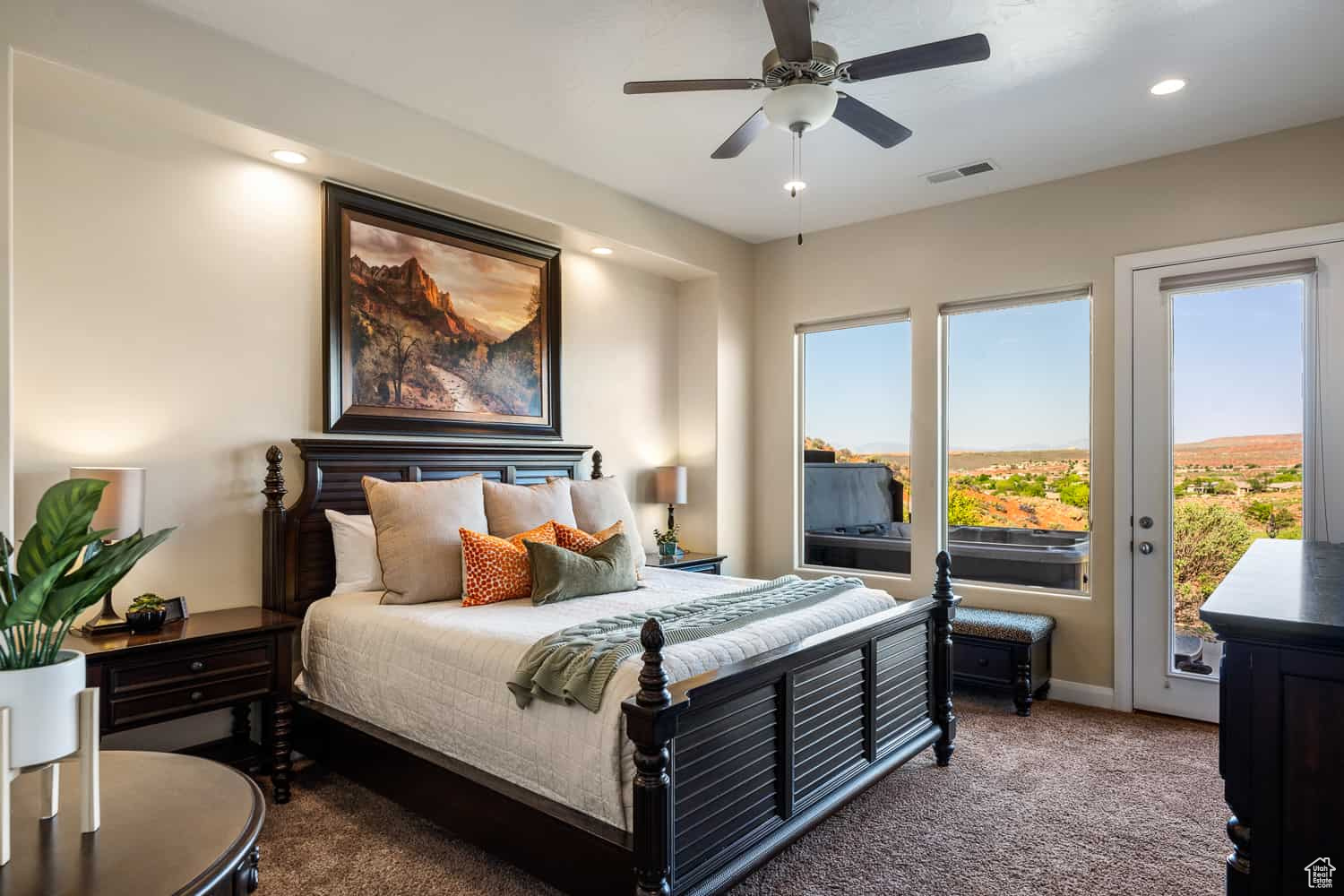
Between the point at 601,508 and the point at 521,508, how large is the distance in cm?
55

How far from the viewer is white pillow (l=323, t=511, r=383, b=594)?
10.5 feet

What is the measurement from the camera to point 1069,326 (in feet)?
14.0

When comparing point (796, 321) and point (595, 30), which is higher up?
point (595, 30)

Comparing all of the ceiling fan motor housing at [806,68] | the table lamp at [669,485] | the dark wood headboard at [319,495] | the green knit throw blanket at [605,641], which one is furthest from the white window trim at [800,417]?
the ceiling fan motor housing at [806,68]

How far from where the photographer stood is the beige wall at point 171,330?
2703 millimetres

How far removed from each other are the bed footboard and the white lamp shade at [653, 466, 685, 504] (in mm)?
2066

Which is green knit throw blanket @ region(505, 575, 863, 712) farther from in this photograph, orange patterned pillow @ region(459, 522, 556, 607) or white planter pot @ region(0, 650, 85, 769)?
white planter pot @ region(0, 650, 85, 769)

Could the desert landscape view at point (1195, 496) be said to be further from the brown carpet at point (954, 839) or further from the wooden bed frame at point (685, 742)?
the wooden bed frame at point (685, 742)

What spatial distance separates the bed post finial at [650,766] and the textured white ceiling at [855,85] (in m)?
2.24

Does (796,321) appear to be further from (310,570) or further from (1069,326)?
(310,570)

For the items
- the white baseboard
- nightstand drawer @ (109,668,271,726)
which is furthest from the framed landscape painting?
the white baseboard

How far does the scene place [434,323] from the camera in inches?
151

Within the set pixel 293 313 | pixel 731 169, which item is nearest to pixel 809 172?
pixel 731 169

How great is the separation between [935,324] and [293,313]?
11.7ft
